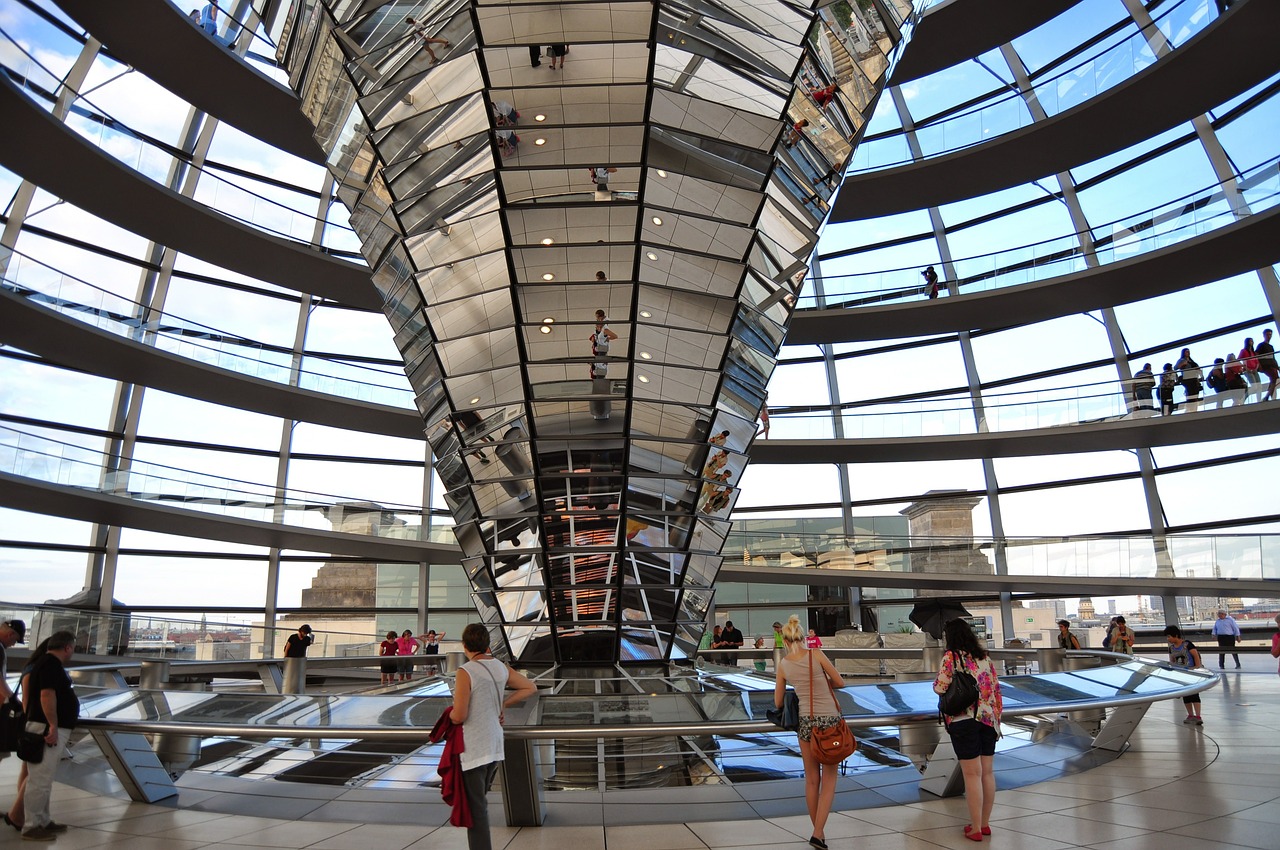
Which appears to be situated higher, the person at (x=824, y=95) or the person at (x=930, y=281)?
the person at (x=930, y=281)

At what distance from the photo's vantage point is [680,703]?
740 cm

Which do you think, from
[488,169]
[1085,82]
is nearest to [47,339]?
[488,169]

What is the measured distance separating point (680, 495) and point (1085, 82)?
18175 millimetres

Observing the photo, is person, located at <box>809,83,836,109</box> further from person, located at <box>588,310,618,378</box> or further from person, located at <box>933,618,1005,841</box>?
person, located at <box>933,618,1005,841</box>

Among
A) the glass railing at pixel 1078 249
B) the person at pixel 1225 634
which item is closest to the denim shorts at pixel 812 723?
the person at pixel 1225 634

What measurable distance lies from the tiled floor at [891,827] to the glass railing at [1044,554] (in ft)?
46.4

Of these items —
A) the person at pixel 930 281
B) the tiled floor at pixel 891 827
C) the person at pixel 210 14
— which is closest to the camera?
the tiled floor at pixel 891 827

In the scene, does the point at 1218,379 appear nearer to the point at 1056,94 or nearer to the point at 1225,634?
the point at 1225,634

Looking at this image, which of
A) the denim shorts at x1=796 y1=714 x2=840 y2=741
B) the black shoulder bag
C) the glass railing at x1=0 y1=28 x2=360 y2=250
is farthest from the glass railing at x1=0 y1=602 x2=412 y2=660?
the black shoulder bag

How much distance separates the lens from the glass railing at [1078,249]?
68.5 feet

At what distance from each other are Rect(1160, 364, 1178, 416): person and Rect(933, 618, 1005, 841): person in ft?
64.3

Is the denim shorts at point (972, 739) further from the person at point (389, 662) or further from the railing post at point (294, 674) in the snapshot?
the railing post at point (294, 674)

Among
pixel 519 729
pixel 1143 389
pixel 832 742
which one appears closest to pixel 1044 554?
pixel 1143 389

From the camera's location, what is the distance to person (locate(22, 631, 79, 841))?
649cm
